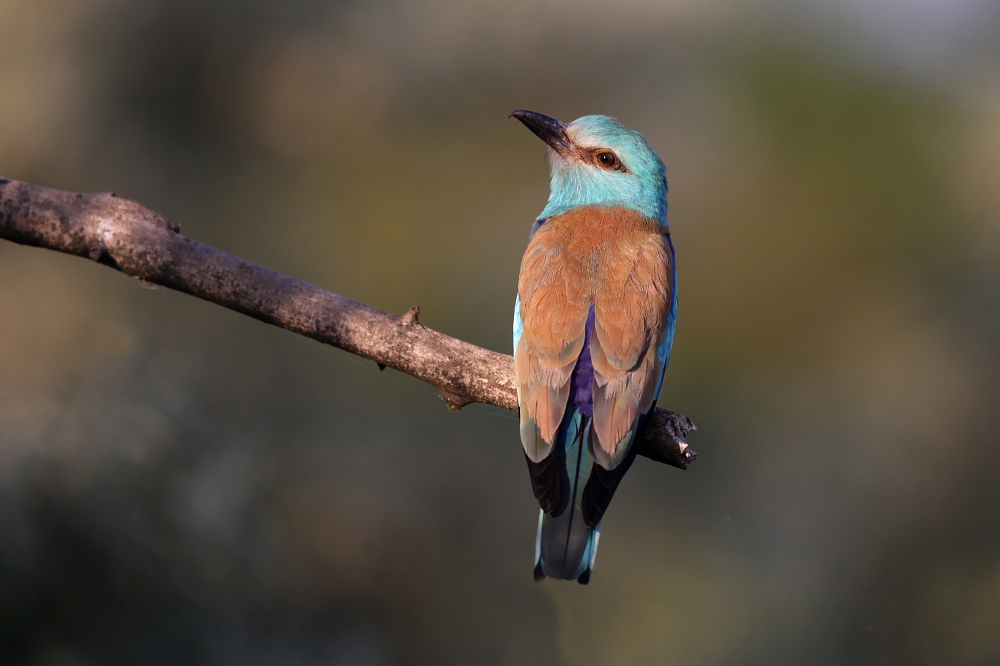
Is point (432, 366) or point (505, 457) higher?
point (432, 366)

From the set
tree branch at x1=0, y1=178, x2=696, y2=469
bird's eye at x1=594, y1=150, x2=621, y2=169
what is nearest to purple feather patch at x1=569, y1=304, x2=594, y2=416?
tree branch at x1=0, y1=178, x2=696, y2=469

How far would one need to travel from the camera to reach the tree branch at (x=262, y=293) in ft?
6.36

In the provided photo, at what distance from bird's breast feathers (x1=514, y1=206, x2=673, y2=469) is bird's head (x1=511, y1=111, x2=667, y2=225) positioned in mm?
281

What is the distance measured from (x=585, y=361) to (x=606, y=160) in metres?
0.91

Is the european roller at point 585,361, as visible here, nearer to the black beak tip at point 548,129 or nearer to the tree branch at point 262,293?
the tree branch at point 262,293

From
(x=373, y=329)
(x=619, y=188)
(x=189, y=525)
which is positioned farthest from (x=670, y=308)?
(x=189, y=525)

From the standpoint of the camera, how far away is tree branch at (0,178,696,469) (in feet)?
6.36

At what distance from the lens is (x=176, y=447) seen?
3.88 m

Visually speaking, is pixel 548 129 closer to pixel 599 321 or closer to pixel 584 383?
pixel 599 321

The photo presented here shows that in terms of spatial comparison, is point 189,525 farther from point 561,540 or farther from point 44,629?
point 561,540

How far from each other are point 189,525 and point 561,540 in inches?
93.7

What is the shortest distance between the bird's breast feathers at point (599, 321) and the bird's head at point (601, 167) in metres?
0.28

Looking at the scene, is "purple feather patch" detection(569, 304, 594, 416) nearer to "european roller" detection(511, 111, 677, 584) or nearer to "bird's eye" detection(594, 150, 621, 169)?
"european roller" detection(511, 111, 677, 584)

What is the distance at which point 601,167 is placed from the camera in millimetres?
2648
